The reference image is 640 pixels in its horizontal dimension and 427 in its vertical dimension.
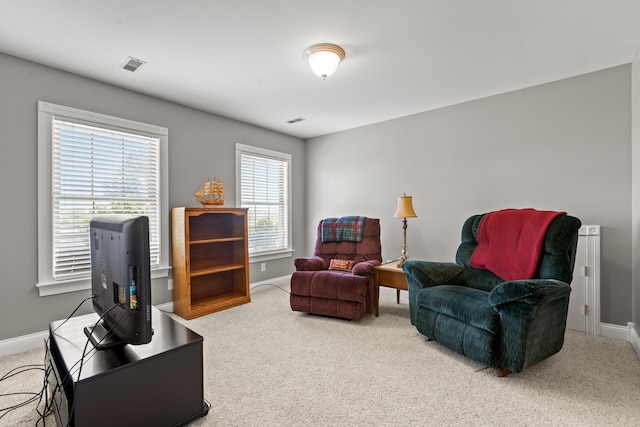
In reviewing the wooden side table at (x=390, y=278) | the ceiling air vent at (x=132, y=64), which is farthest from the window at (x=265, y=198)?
the wooden side table at (x=390, y=278)

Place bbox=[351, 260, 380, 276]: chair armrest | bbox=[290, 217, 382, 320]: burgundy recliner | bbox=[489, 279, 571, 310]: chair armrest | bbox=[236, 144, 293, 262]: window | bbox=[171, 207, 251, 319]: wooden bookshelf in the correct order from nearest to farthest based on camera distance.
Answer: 1. bbox=[489, 279, 571, 310]: chair armrest
2. bbox=[290, 217, 382, 320]: burgundy recliner
3. bbox=[351, 260, 380, 276]: chair armrest
4. bbox=[171, 207, 251, 319]: wooden bookshelf
5. bbox=[236, 144, 293, 262]: window

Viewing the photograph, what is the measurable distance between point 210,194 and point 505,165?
10.8ft

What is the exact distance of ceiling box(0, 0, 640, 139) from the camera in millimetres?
1968

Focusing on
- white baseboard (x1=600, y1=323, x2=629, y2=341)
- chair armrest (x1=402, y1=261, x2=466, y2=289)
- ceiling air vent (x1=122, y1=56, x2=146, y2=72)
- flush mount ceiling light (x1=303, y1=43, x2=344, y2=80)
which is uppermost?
ceiling air vent (x1=122, y1=56, x2=146, y2=72)

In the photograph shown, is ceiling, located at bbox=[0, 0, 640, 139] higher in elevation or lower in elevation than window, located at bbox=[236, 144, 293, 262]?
higher

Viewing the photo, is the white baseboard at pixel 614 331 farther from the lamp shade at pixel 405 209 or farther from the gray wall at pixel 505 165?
the lamp shade at pixel 405 209

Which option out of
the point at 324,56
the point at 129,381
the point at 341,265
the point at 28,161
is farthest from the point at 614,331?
the point at 28,161

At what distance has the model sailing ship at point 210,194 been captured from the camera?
355cm

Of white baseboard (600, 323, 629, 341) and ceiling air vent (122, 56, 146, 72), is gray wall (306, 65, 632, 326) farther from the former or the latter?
ceiling air vent (122, 56, 146, 72)

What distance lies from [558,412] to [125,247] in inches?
94.5

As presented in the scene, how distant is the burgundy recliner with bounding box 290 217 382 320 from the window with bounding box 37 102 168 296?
155cm

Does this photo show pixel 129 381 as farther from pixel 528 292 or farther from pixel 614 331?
pixel 614 331

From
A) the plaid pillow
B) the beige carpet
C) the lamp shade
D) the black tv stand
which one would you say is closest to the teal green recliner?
the beige carpet

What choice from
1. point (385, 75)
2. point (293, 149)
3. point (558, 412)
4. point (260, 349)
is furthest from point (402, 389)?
point (293, 149)
